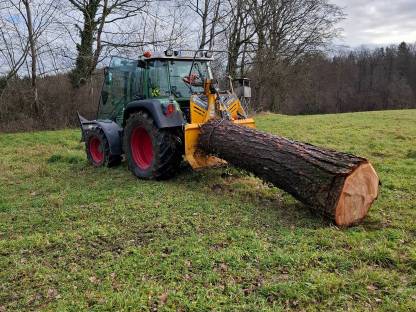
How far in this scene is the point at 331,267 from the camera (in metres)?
3.58

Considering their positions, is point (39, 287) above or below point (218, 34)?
below

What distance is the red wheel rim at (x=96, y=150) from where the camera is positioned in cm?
829

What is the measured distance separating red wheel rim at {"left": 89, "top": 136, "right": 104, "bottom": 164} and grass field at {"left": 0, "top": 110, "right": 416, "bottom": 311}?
5.41ft

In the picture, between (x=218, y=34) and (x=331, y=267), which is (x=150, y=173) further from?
(x=218, y=34)

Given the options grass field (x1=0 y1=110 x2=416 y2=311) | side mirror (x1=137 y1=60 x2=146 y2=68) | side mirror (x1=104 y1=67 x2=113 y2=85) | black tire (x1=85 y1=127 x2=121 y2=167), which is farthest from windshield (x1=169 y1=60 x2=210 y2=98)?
black tire (x1=85 y1=127 x2=121 y2=167)

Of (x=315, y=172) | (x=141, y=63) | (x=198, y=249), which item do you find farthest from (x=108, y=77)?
(x=198, y=249)

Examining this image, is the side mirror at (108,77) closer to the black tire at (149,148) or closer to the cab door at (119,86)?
the cab door at (119,86)

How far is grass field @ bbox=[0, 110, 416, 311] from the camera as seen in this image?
3.15 meters

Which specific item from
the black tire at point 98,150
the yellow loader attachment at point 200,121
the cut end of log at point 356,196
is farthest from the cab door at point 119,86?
the cut end of log at point 356,196

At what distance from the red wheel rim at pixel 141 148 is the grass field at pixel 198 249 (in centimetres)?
68

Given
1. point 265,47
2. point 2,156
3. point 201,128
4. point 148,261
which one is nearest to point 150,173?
point 201,128

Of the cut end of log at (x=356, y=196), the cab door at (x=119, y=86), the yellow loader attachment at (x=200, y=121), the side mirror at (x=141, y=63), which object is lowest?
the cut end of log at (x=356, y=196)

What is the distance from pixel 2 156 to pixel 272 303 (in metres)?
9.03

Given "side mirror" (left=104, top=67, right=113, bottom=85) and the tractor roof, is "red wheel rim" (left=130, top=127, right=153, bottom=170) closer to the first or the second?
the tractor roof
